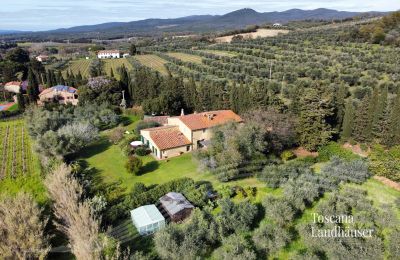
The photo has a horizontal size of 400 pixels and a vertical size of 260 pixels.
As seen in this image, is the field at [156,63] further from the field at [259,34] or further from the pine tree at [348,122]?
the pine tree at [348,122]

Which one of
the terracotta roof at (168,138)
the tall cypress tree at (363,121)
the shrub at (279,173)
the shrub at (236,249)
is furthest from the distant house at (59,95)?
the shrub at (236,249)

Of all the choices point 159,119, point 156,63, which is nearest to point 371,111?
point 159,119

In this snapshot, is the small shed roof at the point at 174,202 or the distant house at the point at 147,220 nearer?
the distant house at the point at 147,220

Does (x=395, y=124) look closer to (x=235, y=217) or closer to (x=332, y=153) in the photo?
(x=332, y=153)

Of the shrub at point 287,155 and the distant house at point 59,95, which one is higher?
the distant house at point 59,95

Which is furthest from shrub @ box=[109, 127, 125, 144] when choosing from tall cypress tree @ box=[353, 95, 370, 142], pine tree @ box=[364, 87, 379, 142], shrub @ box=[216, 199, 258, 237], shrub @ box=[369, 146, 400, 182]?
pine tree @ box=[364, 87, 379, 142]

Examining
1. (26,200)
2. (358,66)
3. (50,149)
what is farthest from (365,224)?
(358,66)

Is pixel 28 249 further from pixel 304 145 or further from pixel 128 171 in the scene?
pixel 304 145
